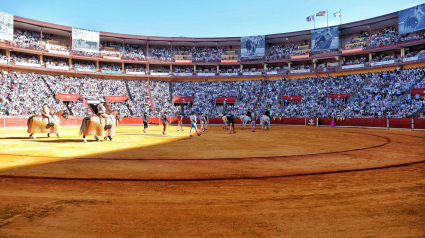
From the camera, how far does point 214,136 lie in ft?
56.4

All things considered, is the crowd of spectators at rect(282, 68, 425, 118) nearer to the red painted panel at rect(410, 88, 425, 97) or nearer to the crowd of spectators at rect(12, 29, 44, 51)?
the red painted panel at rect(410, 88, 425, 97)

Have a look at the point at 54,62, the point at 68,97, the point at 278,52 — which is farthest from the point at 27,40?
the point at 278,52

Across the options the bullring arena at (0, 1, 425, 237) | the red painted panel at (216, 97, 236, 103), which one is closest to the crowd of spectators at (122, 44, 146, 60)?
the bullring arena at (0, 1, 425, 237)

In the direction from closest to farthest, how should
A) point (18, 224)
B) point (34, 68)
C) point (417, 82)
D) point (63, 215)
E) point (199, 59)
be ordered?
1. point (18, 224)
2. point (63, 215)
3. point (417, 82)
4. point (34, 68)
5. point (199, 59)

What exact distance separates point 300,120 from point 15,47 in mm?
42081

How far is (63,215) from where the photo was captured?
3.46m

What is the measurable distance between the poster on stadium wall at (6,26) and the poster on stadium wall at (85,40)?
8132 millimetres

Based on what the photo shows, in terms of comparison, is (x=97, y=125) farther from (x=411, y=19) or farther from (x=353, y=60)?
(x=411, y=19)

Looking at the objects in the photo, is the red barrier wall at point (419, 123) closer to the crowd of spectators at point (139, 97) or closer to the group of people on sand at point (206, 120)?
the group of people on sand at point (206, 120)

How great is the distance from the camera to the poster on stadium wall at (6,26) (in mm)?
35781

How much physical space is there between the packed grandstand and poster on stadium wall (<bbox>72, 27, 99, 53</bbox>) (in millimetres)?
351

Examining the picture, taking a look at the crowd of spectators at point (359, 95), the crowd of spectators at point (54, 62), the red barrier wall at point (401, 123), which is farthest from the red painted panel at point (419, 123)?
the crowd of spectators at point (54, 62)

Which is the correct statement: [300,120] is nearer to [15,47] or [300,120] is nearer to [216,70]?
[216,70]

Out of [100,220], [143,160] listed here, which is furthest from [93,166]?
[100,220]
